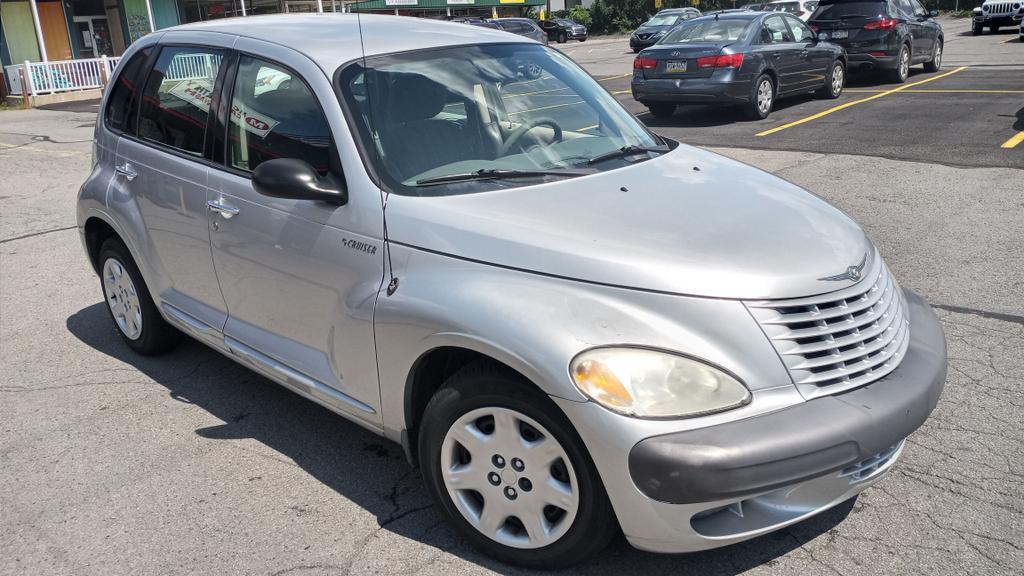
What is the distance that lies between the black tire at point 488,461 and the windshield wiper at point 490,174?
79 cm

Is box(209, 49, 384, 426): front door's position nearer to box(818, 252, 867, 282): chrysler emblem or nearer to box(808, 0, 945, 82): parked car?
box(818, 252, 867, 282): chrysler emblem

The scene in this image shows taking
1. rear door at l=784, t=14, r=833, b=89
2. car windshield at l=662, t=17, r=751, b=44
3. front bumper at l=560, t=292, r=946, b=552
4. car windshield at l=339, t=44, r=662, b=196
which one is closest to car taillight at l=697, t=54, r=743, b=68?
car windshield at l=662, t=17, r=751, b=44

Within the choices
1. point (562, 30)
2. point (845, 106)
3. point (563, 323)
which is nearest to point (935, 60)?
point (845, 106)

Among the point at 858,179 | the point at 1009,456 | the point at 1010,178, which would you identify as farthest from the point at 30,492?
the point at 1010,178

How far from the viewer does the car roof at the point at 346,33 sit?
368 centimetres

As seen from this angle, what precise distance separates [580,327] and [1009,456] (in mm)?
2115

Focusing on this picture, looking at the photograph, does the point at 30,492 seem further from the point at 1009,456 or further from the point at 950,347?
the point at 950,347

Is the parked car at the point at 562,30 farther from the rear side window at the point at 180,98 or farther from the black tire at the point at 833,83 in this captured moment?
the rear side window at the point at 180,98

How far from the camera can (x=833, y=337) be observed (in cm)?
278

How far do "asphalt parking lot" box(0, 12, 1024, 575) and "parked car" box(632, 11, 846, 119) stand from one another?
591 centimetres

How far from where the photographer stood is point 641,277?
2.72 m

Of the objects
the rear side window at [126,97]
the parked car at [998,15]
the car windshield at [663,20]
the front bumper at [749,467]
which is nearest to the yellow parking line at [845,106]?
the rear side window at [126,97]

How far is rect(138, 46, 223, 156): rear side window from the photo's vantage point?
4113 mm

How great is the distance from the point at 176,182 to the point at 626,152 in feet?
7.05
